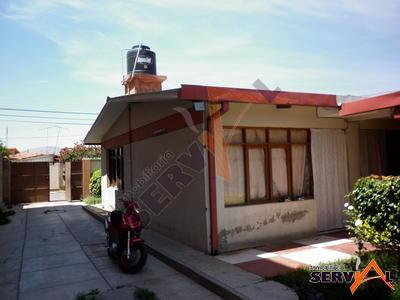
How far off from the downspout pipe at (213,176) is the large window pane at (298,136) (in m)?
2.11

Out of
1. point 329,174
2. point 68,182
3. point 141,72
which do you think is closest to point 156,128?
point 329,174

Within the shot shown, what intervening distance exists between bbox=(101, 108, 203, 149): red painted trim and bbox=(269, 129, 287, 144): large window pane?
5.84 ft

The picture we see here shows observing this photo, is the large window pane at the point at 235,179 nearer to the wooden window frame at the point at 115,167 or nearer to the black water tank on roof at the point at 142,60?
the wooden window frame at the point at 115,167

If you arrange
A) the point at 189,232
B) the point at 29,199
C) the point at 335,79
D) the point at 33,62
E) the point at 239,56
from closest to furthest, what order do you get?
the point at 189,232
the point at 239,56
the point at 33,62
the point at 335,79
the point at 29,199

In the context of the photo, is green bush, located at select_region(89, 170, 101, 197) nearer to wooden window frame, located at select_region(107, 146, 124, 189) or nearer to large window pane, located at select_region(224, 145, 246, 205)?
wooden window frame, located at select_region(107, 146, 124, 189)

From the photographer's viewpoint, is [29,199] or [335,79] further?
[29,199]

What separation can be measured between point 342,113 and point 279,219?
2600 mm

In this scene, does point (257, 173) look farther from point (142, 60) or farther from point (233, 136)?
point (142, 60)

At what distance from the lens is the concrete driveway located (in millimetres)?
5137

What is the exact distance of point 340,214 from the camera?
27.5ft

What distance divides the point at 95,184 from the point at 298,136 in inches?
489

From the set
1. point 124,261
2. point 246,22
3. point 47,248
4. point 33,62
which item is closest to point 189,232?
point 124,261

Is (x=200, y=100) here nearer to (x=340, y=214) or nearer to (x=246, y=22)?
(x=246, y=22)

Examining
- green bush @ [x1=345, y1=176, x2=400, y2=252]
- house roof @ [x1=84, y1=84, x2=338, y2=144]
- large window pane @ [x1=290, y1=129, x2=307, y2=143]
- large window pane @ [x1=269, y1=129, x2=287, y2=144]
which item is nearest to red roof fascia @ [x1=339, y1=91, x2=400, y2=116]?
house roof @ [x1=84, y1=84, x2=338, y2=144]
